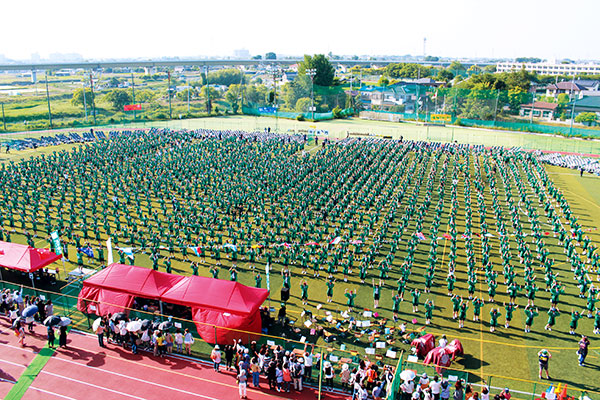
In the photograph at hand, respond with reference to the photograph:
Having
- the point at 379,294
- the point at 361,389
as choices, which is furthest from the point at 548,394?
the point at 379,294

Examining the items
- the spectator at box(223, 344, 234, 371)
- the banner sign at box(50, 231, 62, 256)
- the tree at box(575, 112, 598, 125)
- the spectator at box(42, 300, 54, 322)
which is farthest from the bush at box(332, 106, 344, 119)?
the spectator at box(223, 344, 234, 371)

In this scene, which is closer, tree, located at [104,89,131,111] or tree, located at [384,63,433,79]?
tree, located at [104,89,131,111]

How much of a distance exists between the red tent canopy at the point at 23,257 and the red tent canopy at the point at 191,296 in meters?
3.56

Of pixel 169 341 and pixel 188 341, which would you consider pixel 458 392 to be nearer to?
pixel 188 341

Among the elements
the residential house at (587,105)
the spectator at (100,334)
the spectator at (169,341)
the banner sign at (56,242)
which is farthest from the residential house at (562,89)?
the spectator at (100,334)

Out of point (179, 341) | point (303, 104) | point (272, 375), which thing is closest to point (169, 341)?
point (179, 341)

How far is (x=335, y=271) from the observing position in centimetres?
2342

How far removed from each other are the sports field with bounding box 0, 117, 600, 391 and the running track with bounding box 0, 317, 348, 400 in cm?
402

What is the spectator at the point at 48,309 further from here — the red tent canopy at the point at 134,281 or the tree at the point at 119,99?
the tree at the point at 119,99

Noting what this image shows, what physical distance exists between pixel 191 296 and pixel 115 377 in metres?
3.71

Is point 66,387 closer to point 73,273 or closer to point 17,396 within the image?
point 17,396

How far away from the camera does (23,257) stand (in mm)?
20719

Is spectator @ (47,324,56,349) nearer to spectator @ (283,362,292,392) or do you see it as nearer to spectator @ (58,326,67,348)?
spectator @ (58,326,67,348)

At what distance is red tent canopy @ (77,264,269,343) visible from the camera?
54.5 ft
